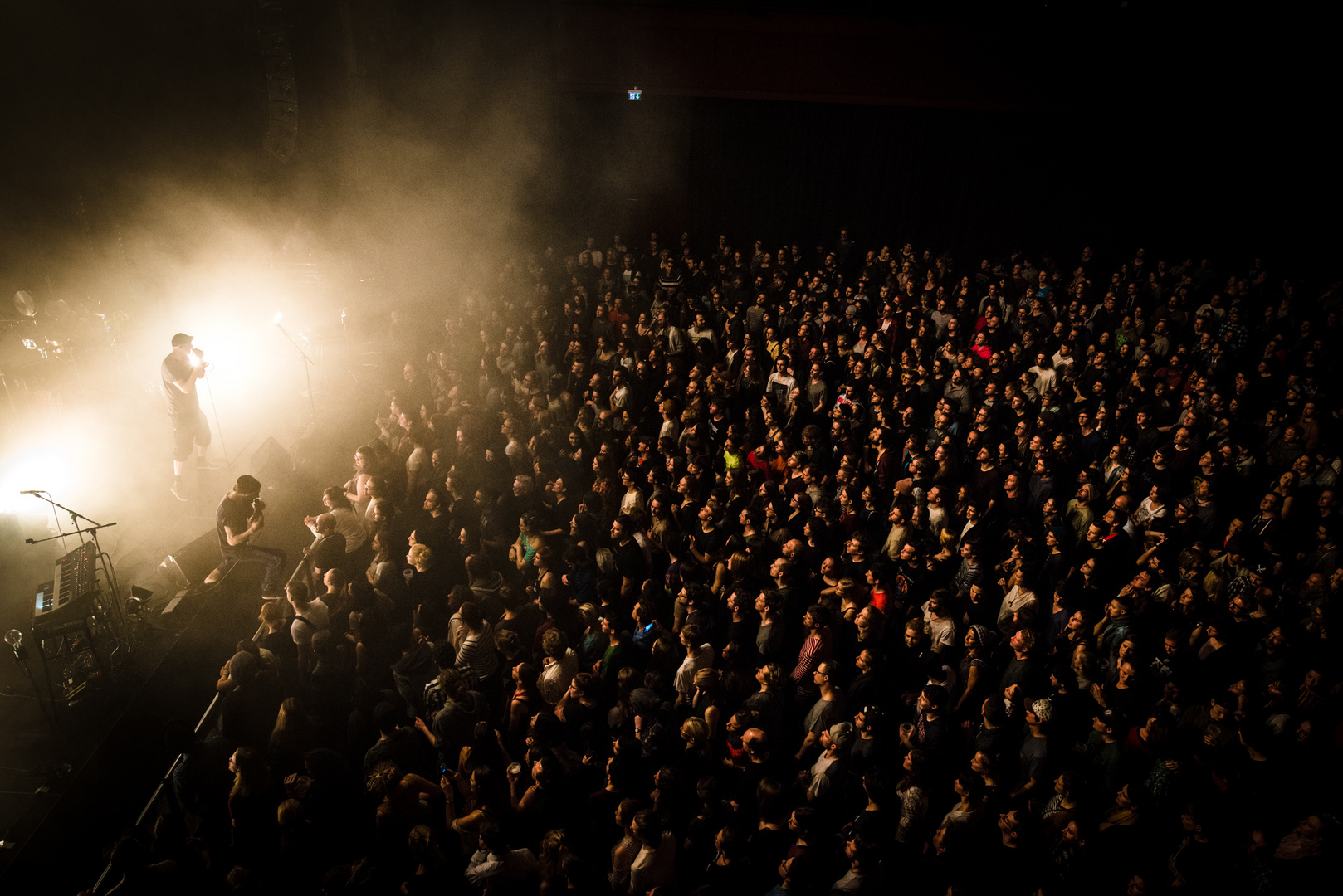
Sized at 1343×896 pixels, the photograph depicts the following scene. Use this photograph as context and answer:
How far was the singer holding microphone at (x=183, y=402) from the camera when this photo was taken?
23.8ft

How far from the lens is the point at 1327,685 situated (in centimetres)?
334

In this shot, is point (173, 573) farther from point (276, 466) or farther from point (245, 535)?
point (276, 466)

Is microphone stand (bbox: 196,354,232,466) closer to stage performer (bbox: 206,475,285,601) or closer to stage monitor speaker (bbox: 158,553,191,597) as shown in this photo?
stage monitor speaker (bbox: 158,553,191,597)

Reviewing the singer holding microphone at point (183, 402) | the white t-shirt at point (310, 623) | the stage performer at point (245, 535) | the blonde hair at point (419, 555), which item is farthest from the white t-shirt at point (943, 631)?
the singer holding microphone at point (183, 402)

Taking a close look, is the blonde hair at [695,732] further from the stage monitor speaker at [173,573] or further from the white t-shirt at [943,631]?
the stage monitor speaker at [173,573]

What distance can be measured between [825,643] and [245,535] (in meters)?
4.89

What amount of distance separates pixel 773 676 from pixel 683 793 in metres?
0.75

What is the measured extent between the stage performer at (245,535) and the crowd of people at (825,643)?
1.87 feet

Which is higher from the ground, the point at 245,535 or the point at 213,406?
the point at 213,406

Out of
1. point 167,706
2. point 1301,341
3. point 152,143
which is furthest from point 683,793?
point 152,143

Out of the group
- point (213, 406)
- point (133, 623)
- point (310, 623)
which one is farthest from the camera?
Result: point (213, 406)

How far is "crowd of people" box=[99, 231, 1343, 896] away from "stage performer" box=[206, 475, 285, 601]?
0.57 metres

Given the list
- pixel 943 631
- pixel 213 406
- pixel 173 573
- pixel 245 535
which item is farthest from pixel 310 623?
pixel 213 406

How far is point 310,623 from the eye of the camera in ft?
14.6
